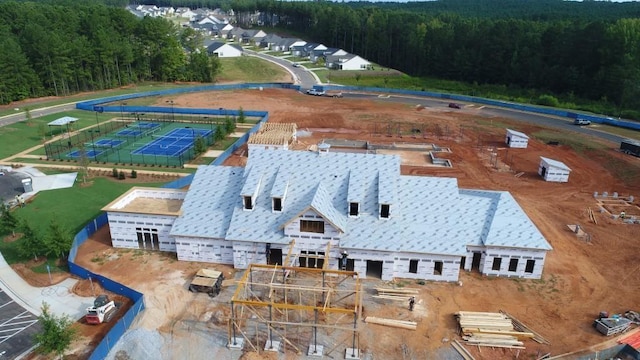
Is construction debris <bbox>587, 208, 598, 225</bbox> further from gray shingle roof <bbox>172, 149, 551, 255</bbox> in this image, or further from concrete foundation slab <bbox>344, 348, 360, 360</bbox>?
concrete foundation slab <bbox>344, 348, 360, 360</bbox>

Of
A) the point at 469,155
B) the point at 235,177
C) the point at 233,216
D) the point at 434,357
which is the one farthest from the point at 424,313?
the point at 469,155

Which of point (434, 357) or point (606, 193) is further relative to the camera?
point (606, 193)

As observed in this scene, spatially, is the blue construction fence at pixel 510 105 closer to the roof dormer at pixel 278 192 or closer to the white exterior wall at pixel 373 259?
the white exterior wall at pixel 373 259

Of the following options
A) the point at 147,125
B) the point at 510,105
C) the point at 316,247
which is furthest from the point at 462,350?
the point at 510,105

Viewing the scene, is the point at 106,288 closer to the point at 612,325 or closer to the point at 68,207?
the point at 68,207

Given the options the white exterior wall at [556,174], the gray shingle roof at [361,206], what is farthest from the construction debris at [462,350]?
the white exterior wall at [556,174]

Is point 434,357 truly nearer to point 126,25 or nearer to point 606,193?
point 606,193
